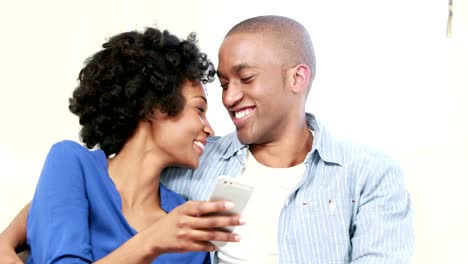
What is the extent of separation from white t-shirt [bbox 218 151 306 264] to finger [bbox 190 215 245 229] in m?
0.55

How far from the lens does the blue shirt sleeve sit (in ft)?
4.30

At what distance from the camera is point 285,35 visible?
71.1 inches

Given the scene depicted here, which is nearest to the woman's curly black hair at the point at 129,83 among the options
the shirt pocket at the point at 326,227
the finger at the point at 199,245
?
the shirt pocket at the point at 326,227

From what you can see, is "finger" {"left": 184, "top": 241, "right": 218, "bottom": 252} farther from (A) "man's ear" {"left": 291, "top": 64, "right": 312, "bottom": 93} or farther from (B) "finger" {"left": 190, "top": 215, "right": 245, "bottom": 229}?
(A) "man's ear" {"left": 291, "top": 64, "right": 312, "bottom": 93}

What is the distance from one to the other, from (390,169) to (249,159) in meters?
0.37

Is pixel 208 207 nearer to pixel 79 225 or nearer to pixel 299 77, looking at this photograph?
pixel 79 225

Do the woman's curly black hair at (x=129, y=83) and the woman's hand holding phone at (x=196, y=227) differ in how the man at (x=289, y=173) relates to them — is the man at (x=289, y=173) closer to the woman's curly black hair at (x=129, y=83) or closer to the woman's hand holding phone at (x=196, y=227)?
the woman's curly black hair at (x=129, y=83)

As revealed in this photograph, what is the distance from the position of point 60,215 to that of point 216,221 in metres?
0.45

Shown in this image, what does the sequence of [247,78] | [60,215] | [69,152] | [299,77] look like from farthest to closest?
[299,77], [247,78], [69,152], [60,215]

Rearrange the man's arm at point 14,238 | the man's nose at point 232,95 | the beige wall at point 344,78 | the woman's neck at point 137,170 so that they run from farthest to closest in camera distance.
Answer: the beige wall at point 344,78, the man's nose at point 232,95, the woman's neck at point 137,170, the man's arm at point 14,238

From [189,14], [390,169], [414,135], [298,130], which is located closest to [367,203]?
[390,169]

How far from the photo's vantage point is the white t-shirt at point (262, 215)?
64.2 inches

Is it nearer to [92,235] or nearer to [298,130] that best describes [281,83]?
[298,130]

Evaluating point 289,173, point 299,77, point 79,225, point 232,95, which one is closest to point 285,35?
point 299,77
